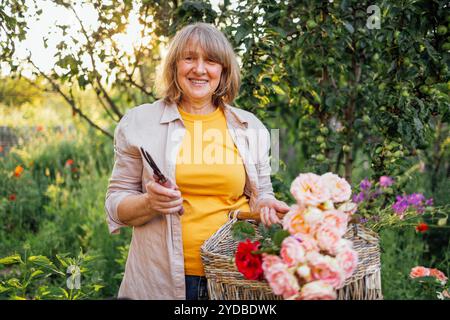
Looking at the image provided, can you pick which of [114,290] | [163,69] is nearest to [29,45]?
[163,69]

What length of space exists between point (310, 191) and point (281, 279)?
221 mm

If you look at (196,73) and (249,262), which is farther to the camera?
(196,73)

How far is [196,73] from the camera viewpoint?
1.86 metres

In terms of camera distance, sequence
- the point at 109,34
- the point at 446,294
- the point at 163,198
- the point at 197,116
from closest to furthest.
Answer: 1. the point at 163,198
2. the point at 197,116
3. the point at 446,294
4. the point at 109,34

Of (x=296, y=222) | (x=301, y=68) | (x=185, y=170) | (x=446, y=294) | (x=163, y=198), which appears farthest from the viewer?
(x=301, y=68)

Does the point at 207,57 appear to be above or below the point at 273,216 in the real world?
above

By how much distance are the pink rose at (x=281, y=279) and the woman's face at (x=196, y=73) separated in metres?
0.84

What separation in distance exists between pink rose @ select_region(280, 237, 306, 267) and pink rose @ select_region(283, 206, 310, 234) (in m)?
0.05

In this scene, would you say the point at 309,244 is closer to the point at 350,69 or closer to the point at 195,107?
the point at 195,107

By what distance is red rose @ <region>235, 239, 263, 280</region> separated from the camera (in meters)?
1.27

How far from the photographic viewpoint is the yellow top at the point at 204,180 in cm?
177

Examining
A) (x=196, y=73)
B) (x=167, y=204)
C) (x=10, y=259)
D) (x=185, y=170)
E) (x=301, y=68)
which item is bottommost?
(x=10, y=259)

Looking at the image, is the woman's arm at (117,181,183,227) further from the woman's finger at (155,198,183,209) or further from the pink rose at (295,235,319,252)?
the pink rose at (295,235,319,252)

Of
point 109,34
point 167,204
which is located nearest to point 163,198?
point 167,204
